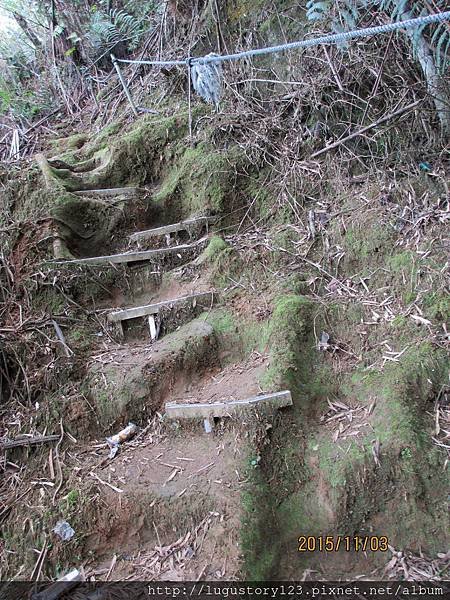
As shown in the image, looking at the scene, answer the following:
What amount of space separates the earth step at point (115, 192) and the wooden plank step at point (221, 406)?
2.50 meters

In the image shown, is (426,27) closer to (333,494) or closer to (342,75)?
(342,75)

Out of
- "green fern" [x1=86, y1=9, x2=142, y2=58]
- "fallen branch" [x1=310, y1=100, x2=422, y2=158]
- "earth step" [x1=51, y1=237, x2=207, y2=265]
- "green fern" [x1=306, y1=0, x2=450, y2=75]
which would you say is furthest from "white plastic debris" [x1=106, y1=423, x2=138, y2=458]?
"green fern" [x1=86, y1=9, x2=142, y2=58]

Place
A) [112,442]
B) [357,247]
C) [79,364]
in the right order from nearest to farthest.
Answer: [112,442], [79,364], [357,247]

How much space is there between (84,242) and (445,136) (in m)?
3.28

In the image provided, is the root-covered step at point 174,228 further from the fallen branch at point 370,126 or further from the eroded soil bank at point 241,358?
the fallen branch at point 370,126

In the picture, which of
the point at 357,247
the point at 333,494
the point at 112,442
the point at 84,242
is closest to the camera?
the point at 333,494

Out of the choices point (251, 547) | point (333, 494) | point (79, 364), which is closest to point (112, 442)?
point (79, 364)

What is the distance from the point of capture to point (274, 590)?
95.2 inches

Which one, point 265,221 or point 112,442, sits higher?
point 265,221

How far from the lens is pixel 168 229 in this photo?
4.41m

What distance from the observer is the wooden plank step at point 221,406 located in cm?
282
